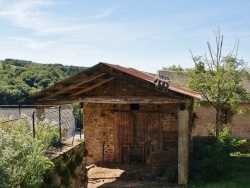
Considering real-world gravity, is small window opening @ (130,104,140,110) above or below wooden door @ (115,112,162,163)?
above

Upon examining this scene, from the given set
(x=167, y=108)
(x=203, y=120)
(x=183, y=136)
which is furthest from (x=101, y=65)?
(x=203, y=120)

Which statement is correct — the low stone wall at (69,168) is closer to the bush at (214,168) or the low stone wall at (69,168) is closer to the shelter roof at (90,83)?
the shelter roof at (90,83)

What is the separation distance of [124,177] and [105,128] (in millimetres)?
3149

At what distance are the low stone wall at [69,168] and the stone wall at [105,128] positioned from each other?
17.0ft

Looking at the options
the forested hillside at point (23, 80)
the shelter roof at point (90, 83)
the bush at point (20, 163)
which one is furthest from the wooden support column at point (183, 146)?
the forested hillside at point (23, 80)

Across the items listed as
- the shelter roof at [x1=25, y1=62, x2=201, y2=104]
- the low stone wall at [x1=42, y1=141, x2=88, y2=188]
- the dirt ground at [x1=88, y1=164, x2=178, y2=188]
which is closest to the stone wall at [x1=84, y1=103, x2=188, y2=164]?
the dirt ground at [x1=88, y1=164, x2=178, y2=188]

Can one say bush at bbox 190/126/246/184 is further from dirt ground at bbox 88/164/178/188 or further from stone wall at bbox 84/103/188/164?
stone wall at bbox 84/103/188/164

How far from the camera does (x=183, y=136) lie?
12422mm

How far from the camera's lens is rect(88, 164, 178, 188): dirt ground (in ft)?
42.4

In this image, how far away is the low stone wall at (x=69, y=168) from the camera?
8.17m

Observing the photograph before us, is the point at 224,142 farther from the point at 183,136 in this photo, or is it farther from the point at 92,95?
the point at 92,95

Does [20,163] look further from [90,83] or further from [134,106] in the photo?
[134,106]

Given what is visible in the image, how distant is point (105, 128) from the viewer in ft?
54.3

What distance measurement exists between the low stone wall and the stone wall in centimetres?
518
